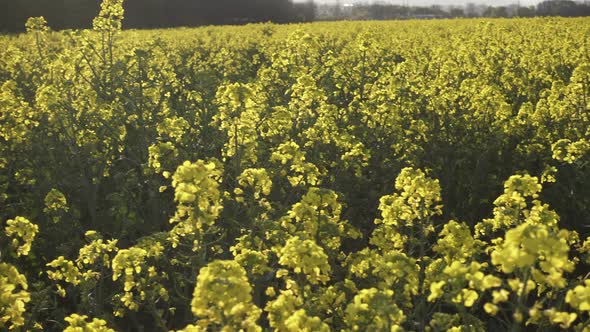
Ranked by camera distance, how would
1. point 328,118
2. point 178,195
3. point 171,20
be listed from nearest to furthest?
point 178,195 < point 328,118 < point 171,20

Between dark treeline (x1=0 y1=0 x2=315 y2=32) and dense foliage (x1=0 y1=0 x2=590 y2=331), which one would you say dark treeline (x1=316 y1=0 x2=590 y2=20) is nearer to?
dark treeline (x1=0 y1=0 x2=315 y2=32)

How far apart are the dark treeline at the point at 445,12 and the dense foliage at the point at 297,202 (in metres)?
33.0

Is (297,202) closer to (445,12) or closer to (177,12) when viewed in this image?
(177,12)

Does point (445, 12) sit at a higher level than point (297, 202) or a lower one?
higher

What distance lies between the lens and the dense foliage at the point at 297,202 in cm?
251

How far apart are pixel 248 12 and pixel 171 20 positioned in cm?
506

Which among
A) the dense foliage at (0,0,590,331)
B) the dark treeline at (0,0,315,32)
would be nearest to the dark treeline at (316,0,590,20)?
the dark treeline at (0,0,315,32)

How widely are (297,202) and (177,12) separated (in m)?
40.9

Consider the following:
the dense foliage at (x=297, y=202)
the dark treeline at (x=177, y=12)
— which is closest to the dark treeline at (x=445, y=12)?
the dark treeline at (x=177, y=12)

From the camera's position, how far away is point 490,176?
17.7 ft

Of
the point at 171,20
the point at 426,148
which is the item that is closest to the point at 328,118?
the point at 426,148

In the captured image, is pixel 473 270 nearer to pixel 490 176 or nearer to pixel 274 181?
pixel 274 181

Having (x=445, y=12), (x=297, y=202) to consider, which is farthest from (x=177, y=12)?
(x=297, y=202)

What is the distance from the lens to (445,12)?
61312 millimetres
